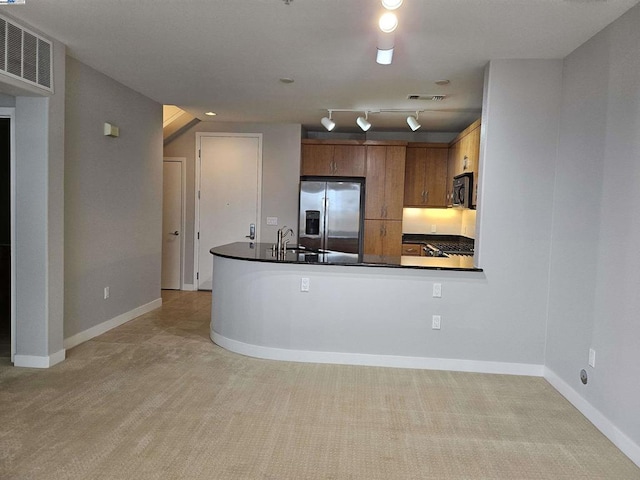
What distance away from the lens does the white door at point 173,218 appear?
723cm

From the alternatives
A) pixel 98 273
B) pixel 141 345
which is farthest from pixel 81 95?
pixel 141 345

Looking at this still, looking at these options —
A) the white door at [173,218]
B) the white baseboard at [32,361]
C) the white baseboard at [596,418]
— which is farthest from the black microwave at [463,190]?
the white baseboard at [32,361]

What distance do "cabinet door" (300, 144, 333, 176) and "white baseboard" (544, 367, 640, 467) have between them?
14.0 ft

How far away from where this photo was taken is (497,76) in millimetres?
3830

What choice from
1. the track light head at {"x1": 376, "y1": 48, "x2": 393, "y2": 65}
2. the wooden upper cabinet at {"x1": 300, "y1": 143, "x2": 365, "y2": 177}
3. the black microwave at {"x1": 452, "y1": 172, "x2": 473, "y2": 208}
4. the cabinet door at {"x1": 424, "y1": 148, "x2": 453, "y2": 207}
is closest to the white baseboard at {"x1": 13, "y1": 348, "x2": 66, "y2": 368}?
the track light head at {"x1": 376, "y1": 48, "x2": 393, "y2": 65}

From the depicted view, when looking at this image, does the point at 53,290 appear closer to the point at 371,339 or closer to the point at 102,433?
the point at 102,433

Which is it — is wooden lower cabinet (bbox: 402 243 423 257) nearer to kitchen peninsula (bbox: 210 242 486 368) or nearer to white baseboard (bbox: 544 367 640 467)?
kitchen peninsula (bbox: 210 242 486 368)

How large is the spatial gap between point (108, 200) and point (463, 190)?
4.00 m

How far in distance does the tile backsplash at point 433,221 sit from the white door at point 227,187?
2412 mm

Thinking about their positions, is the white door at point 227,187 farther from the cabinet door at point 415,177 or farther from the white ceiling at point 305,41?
the cabinet door at point 415,177

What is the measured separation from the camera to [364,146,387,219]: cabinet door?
7012mm

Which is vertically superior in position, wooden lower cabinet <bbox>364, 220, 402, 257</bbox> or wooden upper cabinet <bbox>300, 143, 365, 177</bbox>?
wooden upper cabinet <bbox>300, 143, 365, 177</bbox>

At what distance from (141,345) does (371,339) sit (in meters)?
2.18

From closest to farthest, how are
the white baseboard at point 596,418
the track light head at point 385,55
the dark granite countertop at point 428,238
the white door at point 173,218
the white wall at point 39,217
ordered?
the white baseboard at point 596,418
the track light head at point 385,55
the white wall at point 39,217
the white door at point 173,218
the dark granite countertop at point 428,238
